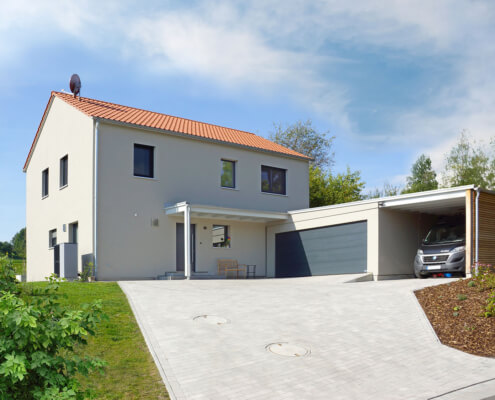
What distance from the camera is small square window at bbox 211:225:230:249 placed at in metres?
20.0

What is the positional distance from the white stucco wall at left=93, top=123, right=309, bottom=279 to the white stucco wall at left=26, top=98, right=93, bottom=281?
76 cm

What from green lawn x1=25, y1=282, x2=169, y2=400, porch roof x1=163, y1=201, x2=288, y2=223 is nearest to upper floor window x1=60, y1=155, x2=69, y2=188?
porch roof x1=163, y1=201, x2=288, y2=223

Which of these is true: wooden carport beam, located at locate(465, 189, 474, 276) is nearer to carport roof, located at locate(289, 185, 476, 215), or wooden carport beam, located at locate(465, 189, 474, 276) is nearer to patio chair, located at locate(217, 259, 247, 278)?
carport roof, located at locate(289, 185, 476, 215)

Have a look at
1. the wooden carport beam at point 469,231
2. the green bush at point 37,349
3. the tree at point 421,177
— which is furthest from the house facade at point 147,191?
the tree at point 421,177

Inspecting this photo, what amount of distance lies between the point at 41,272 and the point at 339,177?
21.7 m

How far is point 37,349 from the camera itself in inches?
146

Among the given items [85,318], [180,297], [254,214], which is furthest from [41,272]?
[85,318]

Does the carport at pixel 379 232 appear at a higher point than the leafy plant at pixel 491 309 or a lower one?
higher

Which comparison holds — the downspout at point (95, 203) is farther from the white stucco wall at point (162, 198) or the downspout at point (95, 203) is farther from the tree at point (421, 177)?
the tree at point (421, 177)

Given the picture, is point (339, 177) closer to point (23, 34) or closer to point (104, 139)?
point (104, 139)

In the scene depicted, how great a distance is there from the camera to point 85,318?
3.89 m

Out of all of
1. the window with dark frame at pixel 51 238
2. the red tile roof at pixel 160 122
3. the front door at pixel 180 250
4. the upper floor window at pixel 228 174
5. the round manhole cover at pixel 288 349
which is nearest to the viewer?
the round manhole cover at pixel 288 349

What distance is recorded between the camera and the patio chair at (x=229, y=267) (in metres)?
20.0

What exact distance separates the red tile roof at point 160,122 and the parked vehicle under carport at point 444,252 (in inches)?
355
